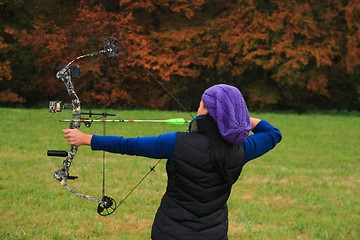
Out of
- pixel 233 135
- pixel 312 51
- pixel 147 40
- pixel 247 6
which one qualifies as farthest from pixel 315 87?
pixel 233 135

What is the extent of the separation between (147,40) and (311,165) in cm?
1216

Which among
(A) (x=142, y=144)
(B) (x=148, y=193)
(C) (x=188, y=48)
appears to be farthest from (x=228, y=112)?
(C) (x=188, y=48)

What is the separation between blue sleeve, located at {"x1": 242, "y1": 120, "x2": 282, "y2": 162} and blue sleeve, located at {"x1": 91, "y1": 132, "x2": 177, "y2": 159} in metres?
0.52

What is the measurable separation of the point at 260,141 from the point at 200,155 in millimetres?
549

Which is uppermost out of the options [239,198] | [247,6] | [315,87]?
[247,6]

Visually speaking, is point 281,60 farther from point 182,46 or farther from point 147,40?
point 147,40

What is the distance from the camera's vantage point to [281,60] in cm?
2125

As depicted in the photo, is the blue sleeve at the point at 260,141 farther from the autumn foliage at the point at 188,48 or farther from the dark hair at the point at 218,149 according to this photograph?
the autumn foliage at the point at 188,48

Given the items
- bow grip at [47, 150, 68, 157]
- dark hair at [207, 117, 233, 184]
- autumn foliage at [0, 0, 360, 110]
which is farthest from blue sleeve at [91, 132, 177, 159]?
autumn foliage at [0, 0, 360, 110]

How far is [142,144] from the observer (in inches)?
120

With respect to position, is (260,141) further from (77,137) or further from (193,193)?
(77,137)

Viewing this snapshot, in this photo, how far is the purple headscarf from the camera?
3.00 meters

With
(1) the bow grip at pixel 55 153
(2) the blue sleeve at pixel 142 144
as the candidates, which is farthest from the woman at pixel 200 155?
(1) the bow grip at pixel 55 153

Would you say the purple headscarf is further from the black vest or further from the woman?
the black vest
